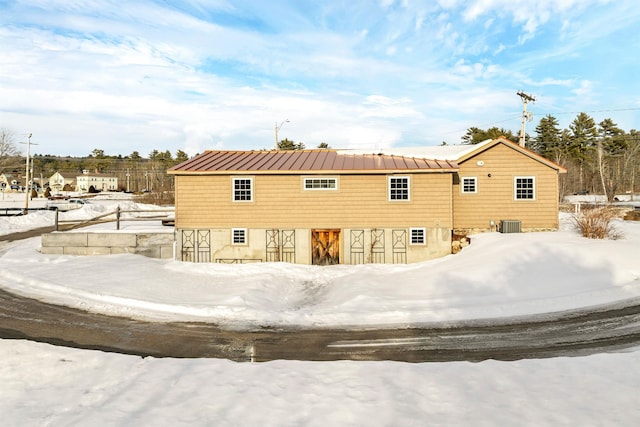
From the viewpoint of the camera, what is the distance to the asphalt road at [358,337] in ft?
26.9

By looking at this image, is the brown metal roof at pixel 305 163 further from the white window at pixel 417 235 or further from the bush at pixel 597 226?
the bush at pixel 597 226

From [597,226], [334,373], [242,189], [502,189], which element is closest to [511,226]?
→ [502,189]

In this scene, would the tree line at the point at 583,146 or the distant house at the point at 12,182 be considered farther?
the distant house at the point at 12,182

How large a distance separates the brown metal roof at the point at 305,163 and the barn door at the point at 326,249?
11.9ft

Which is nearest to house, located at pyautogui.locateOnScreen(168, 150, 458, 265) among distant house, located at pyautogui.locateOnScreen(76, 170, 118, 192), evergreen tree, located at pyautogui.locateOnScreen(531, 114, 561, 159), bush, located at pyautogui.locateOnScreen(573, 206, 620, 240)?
bush, located at pyautogui.locateOnScreen(573, 206, 620, 240)

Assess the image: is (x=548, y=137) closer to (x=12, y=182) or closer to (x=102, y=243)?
(x=102, y=243)

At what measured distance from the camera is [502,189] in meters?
21.2

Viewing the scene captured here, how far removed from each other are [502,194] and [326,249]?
10975 millimetres

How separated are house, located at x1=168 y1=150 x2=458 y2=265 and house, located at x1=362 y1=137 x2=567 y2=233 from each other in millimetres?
2352

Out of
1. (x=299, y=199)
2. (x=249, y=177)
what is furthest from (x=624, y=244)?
(x=249, y=177)

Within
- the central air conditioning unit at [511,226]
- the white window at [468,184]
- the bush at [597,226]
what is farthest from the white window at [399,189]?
the bush at [597,226]

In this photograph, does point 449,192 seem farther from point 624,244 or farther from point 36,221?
point 36,221

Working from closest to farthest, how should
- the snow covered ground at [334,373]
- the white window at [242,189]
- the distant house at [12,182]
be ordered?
the snow covered ground at [334,373], the white window at [242,189], the distant house at [12,182]

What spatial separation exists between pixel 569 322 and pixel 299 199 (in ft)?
43.3
